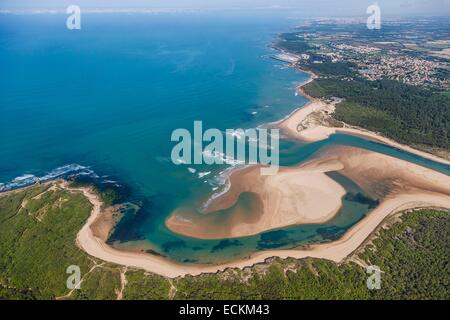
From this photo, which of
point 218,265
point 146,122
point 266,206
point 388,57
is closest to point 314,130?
point 266,206

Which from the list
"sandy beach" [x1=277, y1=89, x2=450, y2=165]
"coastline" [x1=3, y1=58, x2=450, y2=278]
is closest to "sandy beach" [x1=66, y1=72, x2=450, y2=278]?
"coastline" [x1=3, y1=58, x2=450, y2=278]

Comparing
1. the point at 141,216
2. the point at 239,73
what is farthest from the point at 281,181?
the point at 239,73

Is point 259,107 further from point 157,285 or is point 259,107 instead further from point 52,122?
point 157,285

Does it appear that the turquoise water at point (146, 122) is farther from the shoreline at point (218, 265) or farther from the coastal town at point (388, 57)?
the coastal town at point (388, 57)

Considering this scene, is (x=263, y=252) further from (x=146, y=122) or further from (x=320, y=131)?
(x=146, y=122)

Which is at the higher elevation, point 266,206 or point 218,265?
point 266,206

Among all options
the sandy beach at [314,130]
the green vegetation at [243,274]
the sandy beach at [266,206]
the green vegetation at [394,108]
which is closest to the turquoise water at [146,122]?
the sandy beach at [266,206]
